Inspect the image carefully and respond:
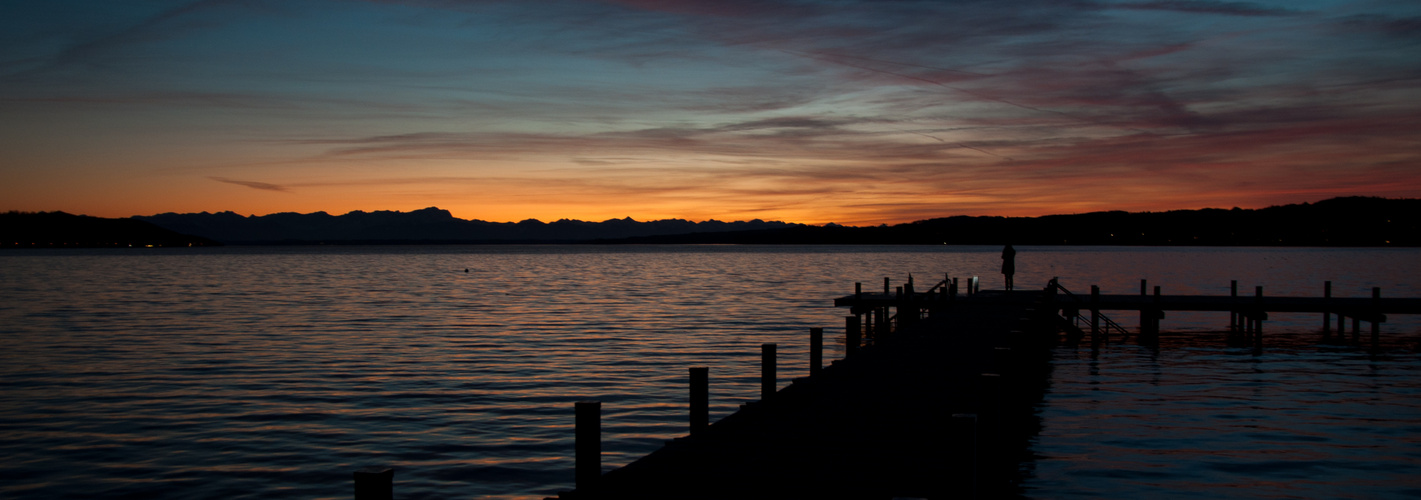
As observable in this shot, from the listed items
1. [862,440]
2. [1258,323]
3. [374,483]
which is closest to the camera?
[374,483]

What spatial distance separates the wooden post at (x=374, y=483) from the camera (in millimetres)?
6922

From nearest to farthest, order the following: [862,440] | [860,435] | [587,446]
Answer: [587,446] → [862,440] → [860,435]

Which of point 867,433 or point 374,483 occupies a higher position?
point 374,483

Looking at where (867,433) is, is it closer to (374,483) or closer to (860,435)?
(860,435)

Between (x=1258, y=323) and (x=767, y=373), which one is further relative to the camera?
(x=1258, y=323)

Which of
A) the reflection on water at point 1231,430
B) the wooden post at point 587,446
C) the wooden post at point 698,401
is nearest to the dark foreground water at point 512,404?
the reflection on water at point 1231,430

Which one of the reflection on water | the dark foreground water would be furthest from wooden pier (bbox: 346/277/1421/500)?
the dark foreground water

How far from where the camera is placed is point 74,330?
38.6 metres

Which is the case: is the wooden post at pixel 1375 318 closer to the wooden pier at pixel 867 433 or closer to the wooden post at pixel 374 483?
Result: the wooden pier at pixel 867 433

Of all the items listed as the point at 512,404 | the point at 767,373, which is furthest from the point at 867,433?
the point at 512,404

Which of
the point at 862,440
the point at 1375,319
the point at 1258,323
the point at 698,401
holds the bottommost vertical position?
the point at 862,440

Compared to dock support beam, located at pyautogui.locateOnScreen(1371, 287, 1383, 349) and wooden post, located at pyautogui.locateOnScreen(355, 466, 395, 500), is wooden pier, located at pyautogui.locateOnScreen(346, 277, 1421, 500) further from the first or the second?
dock support beam, located at pyautogui.locateOnScreen(1371, 287, 1383, 349)

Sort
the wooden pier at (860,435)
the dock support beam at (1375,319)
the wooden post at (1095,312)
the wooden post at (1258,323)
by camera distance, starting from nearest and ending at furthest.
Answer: the wooden pier at (860,435) → the dock support beam at (1375,319) → the wooden post at (1258,323) → the wooden post at (1095,312)

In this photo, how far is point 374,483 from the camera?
274 inches
